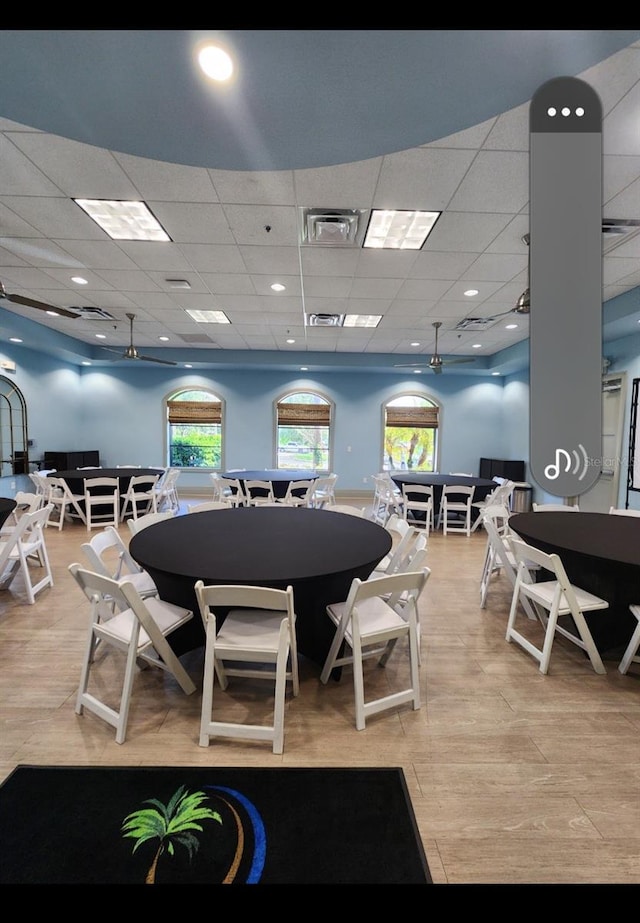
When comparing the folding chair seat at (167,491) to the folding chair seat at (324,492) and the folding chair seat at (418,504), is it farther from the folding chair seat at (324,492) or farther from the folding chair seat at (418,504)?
the folding chair seat at (418,504)

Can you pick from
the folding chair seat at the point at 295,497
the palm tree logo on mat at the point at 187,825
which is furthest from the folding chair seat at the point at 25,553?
the folding chair seat at the point at 295,497

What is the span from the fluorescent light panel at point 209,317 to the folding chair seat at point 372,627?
17.1ft

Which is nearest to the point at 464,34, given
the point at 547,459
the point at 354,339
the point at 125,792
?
the point at 547,459

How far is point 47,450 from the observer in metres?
8.36

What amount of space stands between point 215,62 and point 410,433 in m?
8.73

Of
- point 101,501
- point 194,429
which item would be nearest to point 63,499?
point 101,501

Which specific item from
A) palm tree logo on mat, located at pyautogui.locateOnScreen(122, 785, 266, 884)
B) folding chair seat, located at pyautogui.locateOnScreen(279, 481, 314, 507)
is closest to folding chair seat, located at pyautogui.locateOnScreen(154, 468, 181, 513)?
folding chair seat, located at pyautogui.locateOnScreen(279, 481, 314, 507)

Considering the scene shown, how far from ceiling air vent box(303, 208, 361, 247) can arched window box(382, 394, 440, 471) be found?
616 centimetres

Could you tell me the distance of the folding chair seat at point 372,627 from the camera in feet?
6.43

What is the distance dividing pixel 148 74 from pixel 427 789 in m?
3.20

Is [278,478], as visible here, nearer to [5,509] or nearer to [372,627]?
[5,509]

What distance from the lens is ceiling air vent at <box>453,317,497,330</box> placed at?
20.0ft

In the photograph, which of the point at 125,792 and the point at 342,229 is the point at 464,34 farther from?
the point at 125,792
